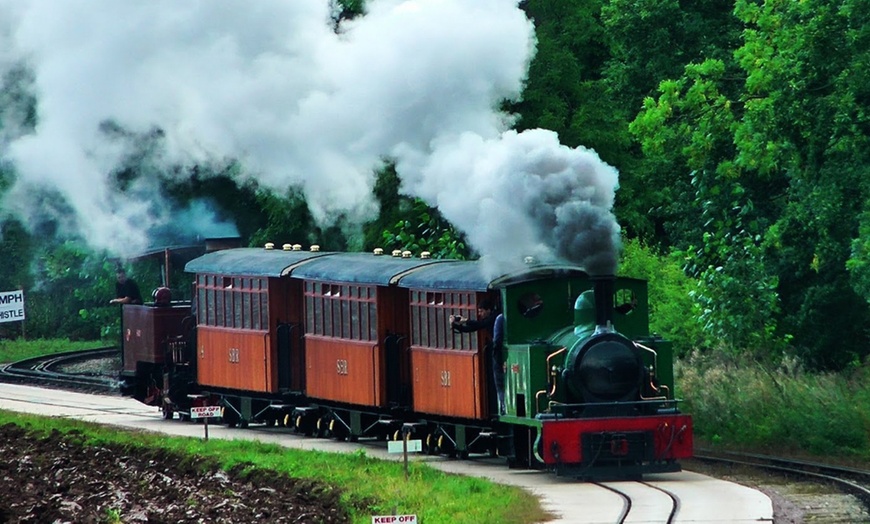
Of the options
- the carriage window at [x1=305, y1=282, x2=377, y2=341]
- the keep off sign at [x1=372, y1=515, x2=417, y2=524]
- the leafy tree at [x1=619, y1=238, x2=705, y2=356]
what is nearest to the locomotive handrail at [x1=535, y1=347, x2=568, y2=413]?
the carriage window at [x1=305, y1=282, x2=377, y2=341]

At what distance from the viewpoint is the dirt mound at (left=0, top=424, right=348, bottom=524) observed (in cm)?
1755

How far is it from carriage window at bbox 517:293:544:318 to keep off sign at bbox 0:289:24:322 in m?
7.89

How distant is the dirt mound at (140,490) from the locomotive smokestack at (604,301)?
354 cm

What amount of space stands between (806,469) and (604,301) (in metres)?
4.00

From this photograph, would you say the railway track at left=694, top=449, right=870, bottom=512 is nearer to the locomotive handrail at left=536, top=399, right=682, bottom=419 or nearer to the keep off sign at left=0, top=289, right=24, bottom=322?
the locomotive handrail at left=536, top=399, right=682, bottom=419

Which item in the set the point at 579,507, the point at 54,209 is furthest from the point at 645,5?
the point at 579,507

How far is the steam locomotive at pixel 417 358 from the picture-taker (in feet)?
63.8

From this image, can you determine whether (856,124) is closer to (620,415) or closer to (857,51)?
(857,51)

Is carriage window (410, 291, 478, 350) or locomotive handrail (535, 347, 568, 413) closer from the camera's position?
locomotive handrail (535, 347, 568, 413)

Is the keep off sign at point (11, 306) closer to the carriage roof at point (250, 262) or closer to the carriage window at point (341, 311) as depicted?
the carriage roof at point (250, 262)

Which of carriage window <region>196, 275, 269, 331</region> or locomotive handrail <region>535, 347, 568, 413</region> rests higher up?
carriage window <region>196, 275, 269, 331</region>

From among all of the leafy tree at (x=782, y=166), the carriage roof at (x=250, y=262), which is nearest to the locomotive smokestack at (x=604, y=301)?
the leafy tree at (x=782, y=166)

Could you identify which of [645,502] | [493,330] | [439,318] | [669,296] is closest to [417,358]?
[439,318]

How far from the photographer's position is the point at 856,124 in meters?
25.7
